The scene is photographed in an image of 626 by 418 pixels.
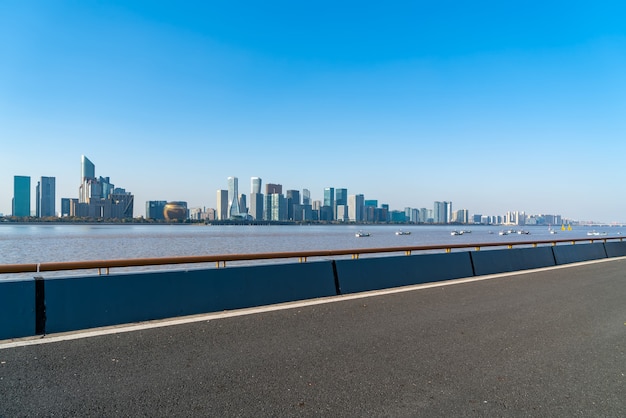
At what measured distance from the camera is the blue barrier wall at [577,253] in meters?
19.4

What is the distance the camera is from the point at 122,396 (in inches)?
171

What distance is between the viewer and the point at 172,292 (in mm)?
7961

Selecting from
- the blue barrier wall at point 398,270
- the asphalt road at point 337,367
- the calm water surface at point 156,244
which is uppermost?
the blue barrier wall at point 398,270

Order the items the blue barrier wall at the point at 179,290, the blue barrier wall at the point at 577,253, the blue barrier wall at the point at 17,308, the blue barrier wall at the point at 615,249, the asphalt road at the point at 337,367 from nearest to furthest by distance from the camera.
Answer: the asphalt road at the point at 337,367
the blue barrier wall at the point at 17,308
the blue barrier wall at the point at 179,290
the blue barrier wall at the point at 577,253
the blue barrier wall at the point at 615,249

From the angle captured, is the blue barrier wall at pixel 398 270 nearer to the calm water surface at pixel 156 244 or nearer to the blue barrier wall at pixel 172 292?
the blue barrier wall at pixel 172 292

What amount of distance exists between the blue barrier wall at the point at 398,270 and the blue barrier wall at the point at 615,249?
1399 centimetres

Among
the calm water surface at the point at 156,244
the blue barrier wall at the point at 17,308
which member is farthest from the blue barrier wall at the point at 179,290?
the calm water surface at the point at 156,244

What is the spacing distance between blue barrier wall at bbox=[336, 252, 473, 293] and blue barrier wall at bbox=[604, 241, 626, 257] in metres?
14.0

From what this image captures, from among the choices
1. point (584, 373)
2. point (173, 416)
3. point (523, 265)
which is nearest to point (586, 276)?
point (523, 265)

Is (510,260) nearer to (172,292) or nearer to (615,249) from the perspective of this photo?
(615,249)

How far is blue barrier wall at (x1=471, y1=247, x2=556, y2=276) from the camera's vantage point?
595 inches

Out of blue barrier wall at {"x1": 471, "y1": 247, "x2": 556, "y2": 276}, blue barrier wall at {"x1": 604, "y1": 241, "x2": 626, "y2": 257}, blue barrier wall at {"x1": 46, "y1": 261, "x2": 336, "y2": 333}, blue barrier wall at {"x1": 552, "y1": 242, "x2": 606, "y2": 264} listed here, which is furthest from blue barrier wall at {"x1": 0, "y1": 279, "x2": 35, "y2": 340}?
blue barrier wall at {"x1": 604, "y1": 241, "x2": 626, "y2": 257}

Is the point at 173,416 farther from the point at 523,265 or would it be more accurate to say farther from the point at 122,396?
the point at 523,265

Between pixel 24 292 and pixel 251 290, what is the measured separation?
3902mm
